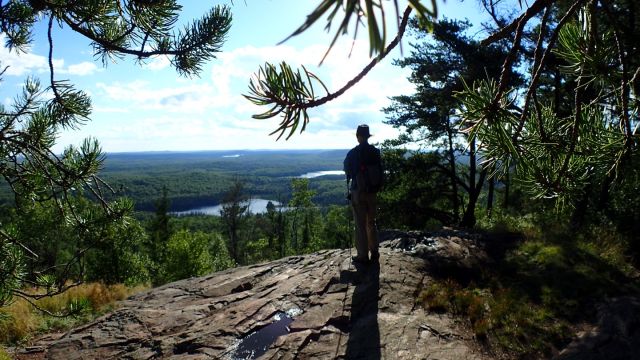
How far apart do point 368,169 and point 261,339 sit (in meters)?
3.50

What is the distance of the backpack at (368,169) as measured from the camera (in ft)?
23.5

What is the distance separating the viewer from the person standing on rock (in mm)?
7168

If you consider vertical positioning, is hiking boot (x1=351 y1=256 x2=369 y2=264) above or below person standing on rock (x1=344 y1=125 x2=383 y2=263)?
below

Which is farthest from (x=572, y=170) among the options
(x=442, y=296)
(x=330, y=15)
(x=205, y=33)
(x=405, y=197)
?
Result: (x=405, y=197)

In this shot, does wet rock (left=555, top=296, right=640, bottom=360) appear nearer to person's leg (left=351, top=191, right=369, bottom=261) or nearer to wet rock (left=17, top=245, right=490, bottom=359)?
wet rock (left=17, top=245, right=490, bottom=359)

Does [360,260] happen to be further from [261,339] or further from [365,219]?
[261,339]

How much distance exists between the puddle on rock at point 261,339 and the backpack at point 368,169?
2729 millimetres

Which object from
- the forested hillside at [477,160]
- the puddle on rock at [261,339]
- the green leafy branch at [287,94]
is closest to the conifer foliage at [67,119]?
the forested hillside at [477,160]

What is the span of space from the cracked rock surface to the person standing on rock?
1236 mm

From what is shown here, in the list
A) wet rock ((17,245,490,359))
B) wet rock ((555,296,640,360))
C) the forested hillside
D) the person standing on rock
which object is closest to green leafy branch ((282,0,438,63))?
the forested hillside

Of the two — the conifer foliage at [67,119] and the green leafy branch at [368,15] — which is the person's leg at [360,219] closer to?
the conifer foliage at [67,119]

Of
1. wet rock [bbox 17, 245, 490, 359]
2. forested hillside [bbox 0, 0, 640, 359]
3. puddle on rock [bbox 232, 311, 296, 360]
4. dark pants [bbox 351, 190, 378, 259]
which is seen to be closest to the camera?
forested hillside [bbox 0, 0, 640, 359]

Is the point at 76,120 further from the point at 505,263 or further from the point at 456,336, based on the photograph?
the point at 505,263

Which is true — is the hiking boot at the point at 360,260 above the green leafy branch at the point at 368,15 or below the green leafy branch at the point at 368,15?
below
